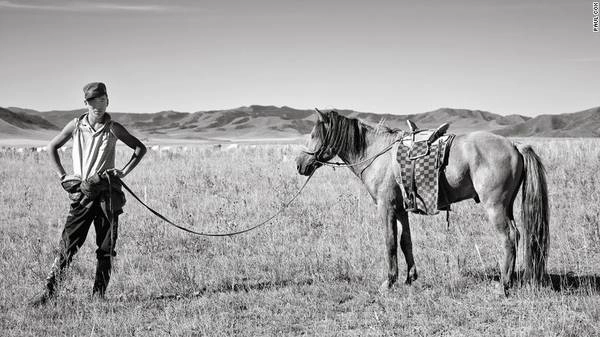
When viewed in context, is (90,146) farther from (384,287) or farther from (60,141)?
(384,287)

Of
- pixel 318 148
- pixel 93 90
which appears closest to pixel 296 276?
pixel 318 148

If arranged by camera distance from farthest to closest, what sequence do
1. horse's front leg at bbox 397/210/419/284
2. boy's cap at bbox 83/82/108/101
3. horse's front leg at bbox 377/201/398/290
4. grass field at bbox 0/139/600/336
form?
horse's front leg at bbox 397/210/419/284 → horse's front leg at bbox 377/201/398/290 → boy's cap at bbox 83/82/108/101 → grass field at bbox 0/139/600/336

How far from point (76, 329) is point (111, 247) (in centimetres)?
93

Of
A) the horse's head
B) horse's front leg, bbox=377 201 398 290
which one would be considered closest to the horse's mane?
the horse's head

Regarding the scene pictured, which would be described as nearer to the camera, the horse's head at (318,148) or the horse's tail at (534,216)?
the horse's tail at (534,216)

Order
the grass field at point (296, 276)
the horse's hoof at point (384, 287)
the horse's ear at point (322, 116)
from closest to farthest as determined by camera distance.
Result: the grass field at point (296, 276) < the horse's hoof at point (384, 287) < the horse's ear at point (322, 116)

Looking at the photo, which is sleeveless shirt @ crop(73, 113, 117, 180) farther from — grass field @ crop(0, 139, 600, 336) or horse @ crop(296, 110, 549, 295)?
horse @ crop(296, 110, 549, 295)

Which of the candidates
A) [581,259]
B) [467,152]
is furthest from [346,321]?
[581,259]

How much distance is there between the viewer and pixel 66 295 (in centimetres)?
538

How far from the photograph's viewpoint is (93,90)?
5035mm

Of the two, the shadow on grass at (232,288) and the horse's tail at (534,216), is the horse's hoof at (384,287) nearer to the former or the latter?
the shadow on grass at (232,288)

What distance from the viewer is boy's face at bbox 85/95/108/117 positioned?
5.04 m

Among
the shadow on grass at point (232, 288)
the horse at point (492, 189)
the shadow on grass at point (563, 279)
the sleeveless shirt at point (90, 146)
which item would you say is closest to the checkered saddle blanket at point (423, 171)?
the horse at point (492, 189)

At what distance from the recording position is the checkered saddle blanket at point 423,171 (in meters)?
5.30
